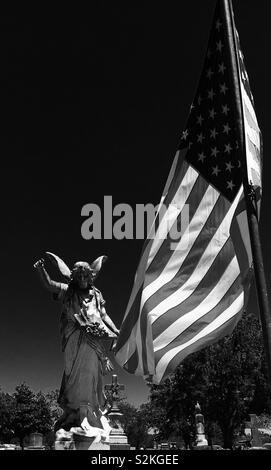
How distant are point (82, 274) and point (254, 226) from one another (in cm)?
360

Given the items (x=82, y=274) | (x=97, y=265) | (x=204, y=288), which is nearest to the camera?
(x=204, y=288)

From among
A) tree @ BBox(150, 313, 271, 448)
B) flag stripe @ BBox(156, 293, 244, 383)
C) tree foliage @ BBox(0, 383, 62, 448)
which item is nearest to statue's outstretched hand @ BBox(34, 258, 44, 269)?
flag stripe @ BBox(156, 293, 244, 383)

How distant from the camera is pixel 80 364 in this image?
8.20m

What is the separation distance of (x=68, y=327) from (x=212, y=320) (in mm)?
2801

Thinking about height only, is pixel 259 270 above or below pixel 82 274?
below

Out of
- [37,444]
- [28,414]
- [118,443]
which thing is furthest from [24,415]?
[118,443]

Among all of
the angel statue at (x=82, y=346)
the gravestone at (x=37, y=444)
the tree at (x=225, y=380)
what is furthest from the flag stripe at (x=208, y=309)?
the tree at (x=225, y=380)

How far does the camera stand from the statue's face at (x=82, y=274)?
8555 mm

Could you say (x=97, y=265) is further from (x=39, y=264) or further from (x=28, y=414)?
(x=28, y=414)

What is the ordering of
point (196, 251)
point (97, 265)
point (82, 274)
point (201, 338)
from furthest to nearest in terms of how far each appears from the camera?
point (97, 265) < point (82, 274) < point (196, 251) < point (201, 338)

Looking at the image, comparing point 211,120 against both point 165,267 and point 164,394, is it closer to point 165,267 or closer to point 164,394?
point 165,267
